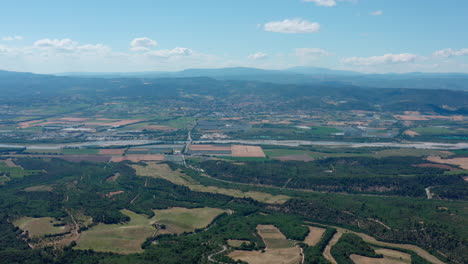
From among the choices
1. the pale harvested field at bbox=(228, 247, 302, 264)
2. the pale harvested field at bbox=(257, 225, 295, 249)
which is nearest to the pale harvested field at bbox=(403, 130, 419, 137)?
the pale harvested field at bbox=(257, 225, 295, 249)

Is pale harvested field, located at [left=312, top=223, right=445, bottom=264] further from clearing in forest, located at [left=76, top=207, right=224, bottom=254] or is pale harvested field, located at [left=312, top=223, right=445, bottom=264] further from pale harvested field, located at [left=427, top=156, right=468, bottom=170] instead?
pale harvested field, located at [left=427, top=156, right=468, bottom=170]

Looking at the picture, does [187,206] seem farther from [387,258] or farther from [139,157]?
[139,157]

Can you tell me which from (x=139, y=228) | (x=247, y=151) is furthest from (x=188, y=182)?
(x=247, y=151)

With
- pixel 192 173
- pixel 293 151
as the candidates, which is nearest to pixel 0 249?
pixel 192 173

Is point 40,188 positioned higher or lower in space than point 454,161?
lower

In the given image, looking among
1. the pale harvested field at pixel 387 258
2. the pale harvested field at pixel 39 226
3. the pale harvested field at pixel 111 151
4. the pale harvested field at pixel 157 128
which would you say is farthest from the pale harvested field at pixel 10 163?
the pale harvested field at pixel 387 258

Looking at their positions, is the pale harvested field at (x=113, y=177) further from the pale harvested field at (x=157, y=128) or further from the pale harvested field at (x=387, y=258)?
the pale harvested field at (x=157, y=128)
